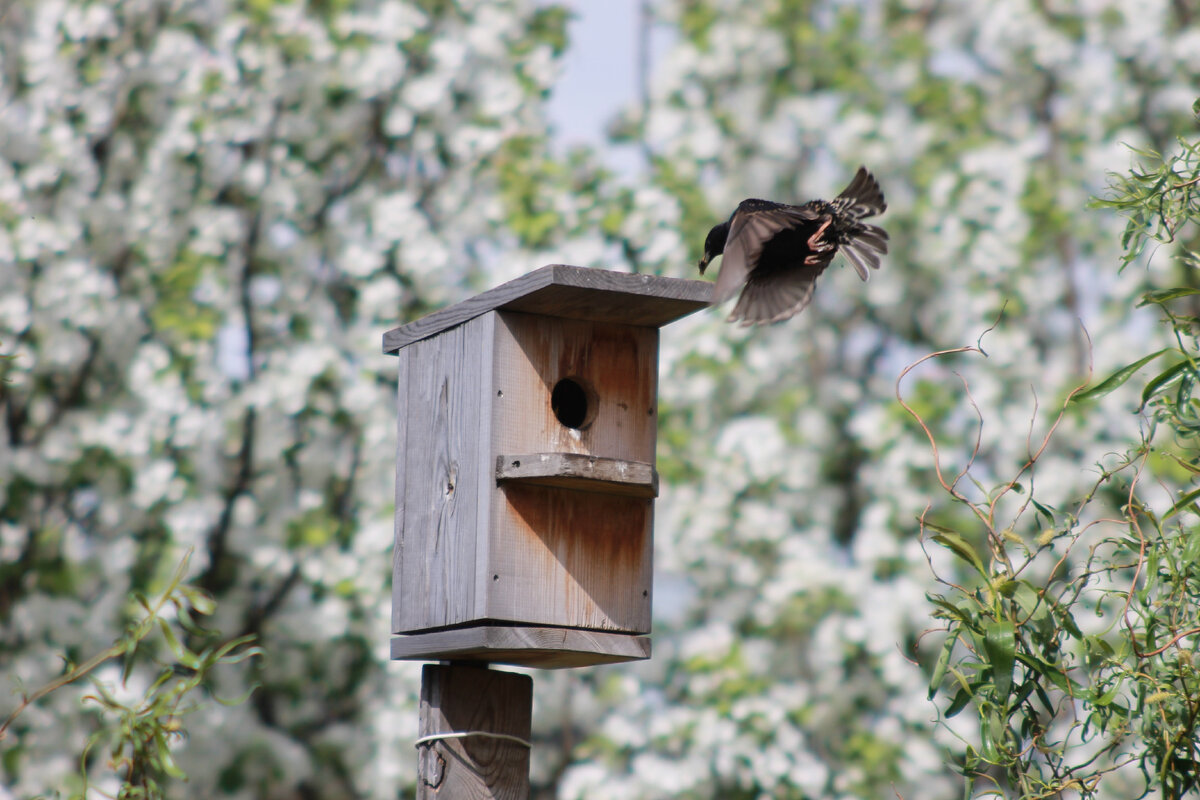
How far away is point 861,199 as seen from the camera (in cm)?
291

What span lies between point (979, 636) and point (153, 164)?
15.5ft

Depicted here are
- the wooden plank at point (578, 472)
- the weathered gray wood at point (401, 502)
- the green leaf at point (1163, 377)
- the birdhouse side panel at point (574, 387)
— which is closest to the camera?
the green leaf at point (1163, 377)

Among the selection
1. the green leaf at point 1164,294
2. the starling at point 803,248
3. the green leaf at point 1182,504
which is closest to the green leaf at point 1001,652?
the green leaf at point 1182,504

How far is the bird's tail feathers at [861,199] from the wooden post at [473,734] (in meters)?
1.19

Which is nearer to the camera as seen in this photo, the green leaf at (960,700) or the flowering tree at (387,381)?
the green leaf at (960,700)

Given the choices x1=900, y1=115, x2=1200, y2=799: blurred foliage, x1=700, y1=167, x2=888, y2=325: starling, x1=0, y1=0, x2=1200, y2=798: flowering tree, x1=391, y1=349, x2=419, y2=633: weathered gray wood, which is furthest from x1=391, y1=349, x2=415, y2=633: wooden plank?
x1=0, y1=0, x2=1200, y2=798: flowering tree

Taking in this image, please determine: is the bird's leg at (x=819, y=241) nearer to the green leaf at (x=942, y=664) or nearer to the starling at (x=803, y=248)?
the starling at (x=803, y=248)

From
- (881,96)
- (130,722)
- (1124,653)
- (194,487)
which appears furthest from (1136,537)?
(881,96)

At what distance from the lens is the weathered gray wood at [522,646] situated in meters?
2.34

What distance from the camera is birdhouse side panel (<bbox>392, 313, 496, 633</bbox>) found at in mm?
2447

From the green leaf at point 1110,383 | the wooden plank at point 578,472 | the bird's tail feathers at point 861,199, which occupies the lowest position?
the wooden plank at point 578,472

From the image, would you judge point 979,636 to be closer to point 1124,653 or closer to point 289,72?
point 1124,653

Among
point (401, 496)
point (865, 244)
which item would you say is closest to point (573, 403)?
point (401, 496)

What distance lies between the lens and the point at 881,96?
7066mm
